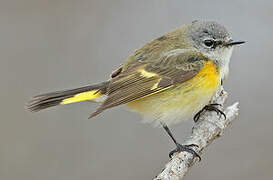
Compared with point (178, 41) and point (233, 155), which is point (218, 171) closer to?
point (233, 155)

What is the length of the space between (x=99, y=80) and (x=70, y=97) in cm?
172

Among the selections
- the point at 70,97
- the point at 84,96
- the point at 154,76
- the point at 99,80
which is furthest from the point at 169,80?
the point at 99,80

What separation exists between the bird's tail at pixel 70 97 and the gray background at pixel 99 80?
4.15 ft

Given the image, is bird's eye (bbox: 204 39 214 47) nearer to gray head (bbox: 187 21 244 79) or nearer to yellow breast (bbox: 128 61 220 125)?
gray head (bbox: 187 21 244 79)

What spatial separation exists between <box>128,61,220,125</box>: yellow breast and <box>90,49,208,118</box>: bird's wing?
55 millimetres

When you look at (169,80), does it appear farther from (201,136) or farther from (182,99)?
(201,136)

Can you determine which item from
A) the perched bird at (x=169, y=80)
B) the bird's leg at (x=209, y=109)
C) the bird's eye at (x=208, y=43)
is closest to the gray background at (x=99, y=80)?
the bird's leg at (x=209, y=109)

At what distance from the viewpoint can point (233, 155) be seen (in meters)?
5.66

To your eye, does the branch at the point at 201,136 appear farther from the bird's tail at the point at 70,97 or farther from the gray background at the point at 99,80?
the gray background at the point at 99,80

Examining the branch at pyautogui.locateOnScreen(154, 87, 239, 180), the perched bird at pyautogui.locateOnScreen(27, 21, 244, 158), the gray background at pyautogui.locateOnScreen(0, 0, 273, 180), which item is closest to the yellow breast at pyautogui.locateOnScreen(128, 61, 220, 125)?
the perched bird at pyautogui.locateOnScreen(27, 21, 244, 158)

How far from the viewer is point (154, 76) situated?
14.5ft

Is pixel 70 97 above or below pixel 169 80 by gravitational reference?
above

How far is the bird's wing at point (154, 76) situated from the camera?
4.28m

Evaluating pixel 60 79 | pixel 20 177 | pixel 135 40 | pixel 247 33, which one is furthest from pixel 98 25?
pixel 20 177
